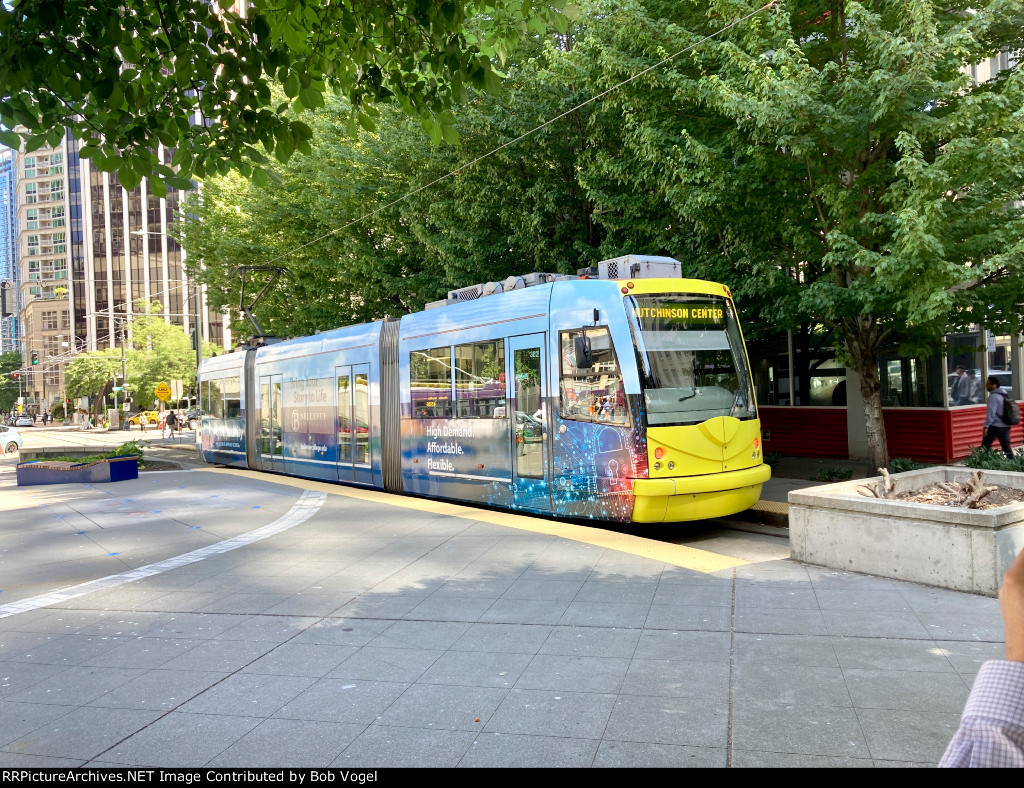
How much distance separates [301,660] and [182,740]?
1.18 metres

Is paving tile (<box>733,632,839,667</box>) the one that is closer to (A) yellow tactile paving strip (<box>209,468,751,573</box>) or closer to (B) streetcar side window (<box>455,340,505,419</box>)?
(A) yellow tactile paving strip (<box>209,468,751,573</box>)

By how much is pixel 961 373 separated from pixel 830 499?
35.8ft

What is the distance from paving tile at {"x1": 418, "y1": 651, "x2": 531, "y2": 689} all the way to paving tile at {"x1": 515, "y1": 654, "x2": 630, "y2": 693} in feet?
0.26

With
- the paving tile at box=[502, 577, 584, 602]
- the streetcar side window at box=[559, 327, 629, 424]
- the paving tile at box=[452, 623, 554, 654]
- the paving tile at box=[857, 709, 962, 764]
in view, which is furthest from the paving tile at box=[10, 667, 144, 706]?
the streetcar side window at box=[559, 327, 629, 424]

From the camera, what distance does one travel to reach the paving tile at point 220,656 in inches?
195

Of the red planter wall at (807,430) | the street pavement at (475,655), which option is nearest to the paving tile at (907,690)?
the street pavement at (475,655)

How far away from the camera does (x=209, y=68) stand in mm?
5586

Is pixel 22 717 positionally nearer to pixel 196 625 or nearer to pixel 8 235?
pixel 196 625

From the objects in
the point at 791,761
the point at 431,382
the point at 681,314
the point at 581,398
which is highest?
the point at 681,314

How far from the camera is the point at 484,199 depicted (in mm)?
16094

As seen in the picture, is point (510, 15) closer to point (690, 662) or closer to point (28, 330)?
point (690, 662)

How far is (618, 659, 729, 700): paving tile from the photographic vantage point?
426 cm

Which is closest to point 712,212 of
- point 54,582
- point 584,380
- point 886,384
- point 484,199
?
point 584,380

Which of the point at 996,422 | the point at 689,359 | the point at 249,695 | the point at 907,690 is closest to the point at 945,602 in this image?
the point at 907,690
